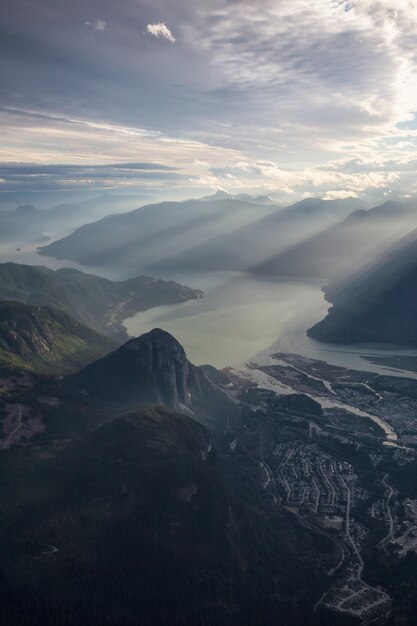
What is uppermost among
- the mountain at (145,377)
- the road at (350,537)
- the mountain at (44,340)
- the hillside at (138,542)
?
the mountain at (44,340)

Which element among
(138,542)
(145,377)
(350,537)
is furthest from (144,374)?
(350,537)

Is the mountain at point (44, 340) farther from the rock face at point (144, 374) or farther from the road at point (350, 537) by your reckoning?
the road at point (350, 537)

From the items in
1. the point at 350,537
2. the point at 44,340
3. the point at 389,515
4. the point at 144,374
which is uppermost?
the point at 44,340

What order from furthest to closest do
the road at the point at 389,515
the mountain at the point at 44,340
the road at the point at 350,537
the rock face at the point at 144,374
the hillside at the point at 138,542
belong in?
the mountain at the point at 44,340 < the rock face at the point at 144,374 < the road at the point at 389,515 < the road at the point at 350,537 < the hillside at the point at 138,542

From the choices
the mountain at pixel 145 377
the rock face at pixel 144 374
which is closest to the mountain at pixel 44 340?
the rock face at pixel 144 374

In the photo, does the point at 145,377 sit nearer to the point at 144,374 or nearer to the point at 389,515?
the point at 144,374

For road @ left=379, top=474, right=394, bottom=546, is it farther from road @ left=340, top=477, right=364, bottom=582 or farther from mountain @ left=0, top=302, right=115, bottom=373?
mountain @ left=0, top=302, right=115, bottom=373
